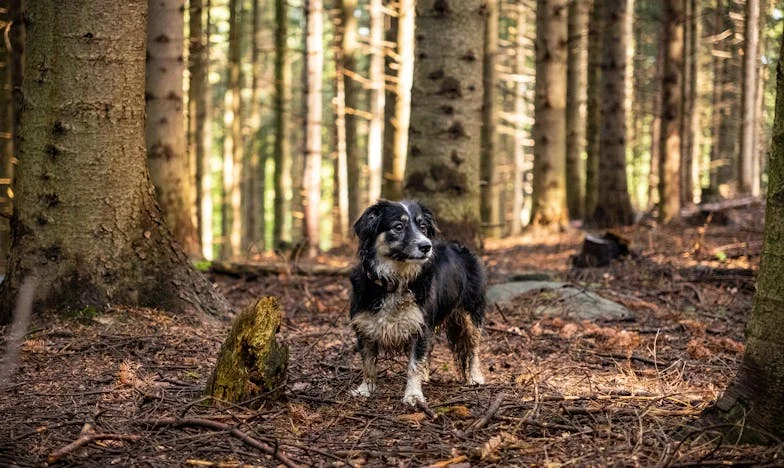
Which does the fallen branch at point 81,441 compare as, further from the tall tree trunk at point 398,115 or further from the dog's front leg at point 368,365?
the tall tree trunk at point 398,115

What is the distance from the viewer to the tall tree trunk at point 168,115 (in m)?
10.2

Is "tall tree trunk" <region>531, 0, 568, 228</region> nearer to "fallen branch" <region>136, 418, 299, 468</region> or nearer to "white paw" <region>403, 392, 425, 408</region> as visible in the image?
"white paw" <region>403, 392, 425, 408</region>

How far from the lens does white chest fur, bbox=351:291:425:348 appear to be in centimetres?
570

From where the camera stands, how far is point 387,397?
18.6ft

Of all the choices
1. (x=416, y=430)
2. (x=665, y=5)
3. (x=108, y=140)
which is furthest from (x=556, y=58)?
(x=416, y=430)

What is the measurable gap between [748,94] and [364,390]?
1877 cm

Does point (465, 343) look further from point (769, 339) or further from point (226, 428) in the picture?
point (769, 339)

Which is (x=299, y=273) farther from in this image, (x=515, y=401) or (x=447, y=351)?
(x=515, y=401)

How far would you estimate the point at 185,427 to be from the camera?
A: 4.53m

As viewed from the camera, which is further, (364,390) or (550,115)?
(550,115)

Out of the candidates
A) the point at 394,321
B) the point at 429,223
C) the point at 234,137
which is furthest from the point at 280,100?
the point at 394,321

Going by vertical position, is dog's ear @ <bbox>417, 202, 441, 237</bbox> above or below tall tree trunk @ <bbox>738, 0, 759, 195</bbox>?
below

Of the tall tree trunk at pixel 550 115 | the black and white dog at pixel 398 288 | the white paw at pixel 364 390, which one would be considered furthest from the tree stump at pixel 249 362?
the tall tree trunk at pixel 550 115

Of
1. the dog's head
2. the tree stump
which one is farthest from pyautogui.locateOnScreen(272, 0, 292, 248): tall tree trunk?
the tree stump
